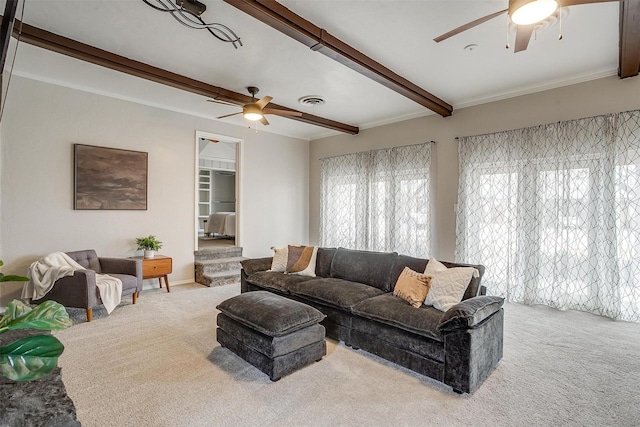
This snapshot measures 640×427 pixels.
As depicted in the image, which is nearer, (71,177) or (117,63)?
(117,63)

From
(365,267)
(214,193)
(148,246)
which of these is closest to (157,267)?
(148,246)

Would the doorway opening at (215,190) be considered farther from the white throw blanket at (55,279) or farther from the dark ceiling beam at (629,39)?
the dark ceiling beam at (629,39)

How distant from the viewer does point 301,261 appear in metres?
4.24

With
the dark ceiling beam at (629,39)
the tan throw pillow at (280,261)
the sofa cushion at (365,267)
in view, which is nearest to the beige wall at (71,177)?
the tan throw pillow at (280,261)

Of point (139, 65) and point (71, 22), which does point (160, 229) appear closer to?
point (139, 65)

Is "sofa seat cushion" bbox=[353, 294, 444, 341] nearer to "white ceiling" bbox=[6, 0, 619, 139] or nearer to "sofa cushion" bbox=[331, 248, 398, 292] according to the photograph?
"sofa cushion" bbox=[331, 248, 398, 292]

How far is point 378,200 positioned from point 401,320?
3589 mm

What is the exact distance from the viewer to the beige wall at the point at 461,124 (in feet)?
12.6

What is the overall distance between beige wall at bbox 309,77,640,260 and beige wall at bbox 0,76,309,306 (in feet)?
7.70

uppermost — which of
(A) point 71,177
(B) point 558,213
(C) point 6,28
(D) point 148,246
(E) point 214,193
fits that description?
(C) point 6,28

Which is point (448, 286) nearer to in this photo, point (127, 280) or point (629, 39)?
point (629, 39)

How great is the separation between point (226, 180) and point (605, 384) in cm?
980

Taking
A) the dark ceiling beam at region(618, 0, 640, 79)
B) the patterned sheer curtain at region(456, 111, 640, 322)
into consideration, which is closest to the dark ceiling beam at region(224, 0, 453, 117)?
the patterned sheer curtain at region(456, 111, 640, 322)

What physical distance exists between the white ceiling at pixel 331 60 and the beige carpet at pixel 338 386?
298 cm
